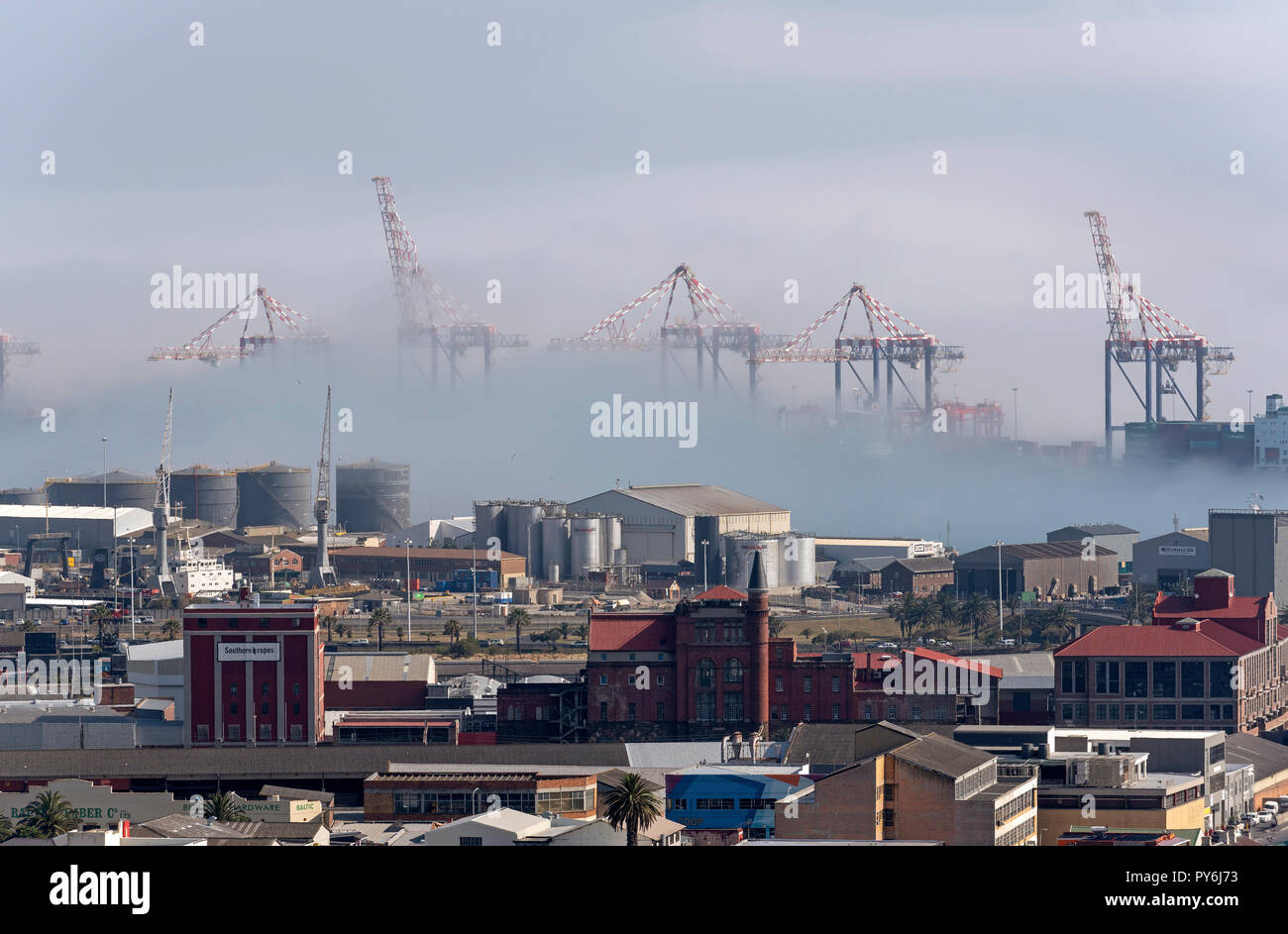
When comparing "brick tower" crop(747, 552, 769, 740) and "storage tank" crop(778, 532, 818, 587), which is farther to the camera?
"storage tank" crop(778, 532, 818, 587)

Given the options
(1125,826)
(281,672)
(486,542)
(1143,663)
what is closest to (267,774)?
(281,672)

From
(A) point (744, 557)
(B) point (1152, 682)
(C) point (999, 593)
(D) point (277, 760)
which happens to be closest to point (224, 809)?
(D) point (277, 760)

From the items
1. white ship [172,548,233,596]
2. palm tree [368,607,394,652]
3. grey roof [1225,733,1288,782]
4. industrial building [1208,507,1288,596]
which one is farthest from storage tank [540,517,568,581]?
grey roof [1225,733,1288,782]

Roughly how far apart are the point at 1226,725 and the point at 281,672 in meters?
20.4

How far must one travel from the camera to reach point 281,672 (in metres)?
42.5

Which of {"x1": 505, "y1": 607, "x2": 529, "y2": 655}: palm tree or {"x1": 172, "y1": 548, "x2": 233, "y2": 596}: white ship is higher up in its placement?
{"x1": 172, "y1": 548, "x2": 233, "y2": 596}: white ship

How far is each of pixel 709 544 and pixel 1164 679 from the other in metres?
48.8

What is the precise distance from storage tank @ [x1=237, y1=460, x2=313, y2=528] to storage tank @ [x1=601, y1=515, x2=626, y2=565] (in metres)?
33.3

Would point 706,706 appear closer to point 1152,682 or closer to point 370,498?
point 1152,682

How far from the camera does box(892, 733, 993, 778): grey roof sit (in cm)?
2622

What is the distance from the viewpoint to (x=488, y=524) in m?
97.9

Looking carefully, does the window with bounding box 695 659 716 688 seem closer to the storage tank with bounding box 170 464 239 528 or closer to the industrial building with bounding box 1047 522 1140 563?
the industrial building with bounding box 1047 522 1140 563

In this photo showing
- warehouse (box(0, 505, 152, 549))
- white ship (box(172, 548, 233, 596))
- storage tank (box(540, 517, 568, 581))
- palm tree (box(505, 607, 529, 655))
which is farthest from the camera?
warehouse (box(0, 505, 152, 549))
